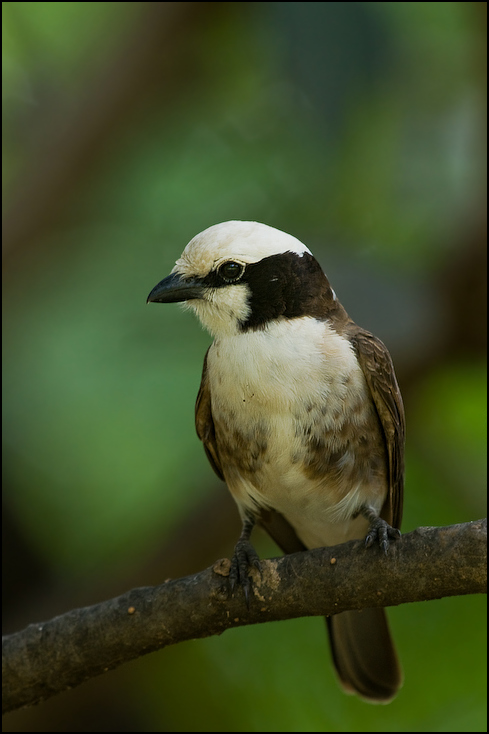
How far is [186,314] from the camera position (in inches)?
177

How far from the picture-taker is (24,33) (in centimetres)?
507

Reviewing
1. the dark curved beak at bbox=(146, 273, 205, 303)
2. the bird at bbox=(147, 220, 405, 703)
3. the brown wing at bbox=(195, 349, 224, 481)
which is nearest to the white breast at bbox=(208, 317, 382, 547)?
the bird at bbox=(147, 220, 405, 703)

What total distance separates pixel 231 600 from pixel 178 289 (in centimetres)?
107

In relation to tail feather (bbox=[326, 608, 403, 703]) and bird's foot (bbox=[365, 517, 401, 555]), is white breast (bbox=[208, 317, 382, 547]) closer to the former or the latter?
bird's foot (bbox=[365, 517, 401, 555])

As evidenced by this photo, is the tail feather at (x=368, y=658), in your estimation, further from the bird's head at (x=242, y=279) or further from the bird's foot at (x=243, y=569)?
the bird's head at (x=242, y=279)

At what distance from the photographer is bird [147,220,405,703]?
308 centimetres

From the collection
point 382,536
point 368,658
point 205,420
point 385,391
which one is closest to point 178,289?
point 205,420

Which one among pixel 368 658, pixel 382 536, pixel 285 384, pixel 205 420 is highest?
pixel 285 384

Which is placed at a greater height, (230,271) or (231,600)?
(230,271)

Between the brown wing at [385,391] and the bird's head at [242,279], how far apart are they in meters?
0.23

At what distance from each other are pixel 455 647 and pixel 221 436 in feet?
6.98

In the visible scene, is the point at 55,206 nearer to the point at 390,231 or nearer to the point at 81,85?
the point at 81,85

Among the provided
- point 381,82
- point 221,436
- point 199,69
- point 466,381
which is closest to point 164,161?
point 199,69

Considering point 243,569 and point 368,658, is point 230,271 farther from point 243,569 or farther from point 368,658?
point 368,658
